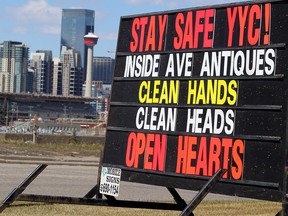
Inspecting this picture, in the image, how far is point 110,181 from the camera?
8805 mm

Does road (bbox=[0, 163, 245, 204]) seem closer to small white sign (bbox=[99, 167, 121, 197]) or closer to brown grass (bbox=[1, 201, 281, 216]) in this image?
brown grass (bbox=[1, 201, 281, 216])

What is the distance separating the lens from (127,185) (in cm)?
2384

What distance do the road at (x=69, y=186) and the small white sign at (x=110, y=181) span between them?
28.6 feet

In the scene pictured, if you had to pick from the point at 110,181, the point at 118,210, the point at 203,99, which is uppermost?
the point at 203,99

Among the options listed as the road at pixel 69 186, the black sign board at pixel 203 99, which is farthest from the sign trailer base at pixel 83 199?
the road at pixel 69 186

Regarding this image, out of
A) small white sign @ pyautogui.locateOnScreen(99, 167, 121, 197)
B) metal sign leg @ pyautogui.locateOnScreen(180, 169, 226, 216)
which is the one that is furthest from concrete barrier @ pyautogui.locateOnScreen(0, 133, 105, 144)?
metal sign leg @ pyautogui.locateOnScreen(180, 169, 226, 216)

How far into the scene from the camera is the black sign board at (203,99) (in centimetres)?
728

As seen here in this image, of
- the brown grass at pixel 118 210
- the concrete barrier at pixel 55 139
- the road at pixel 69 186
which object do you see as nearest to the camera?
→ the brown grass at pixel 118 210

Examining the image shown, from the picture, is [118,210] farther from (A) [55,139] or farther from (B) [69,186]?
(A) [55,139]

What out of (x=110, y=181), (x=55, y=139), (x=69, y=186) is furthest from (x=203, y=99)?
(x=55, y=139)

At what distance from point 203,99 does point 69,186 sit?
48.1ft

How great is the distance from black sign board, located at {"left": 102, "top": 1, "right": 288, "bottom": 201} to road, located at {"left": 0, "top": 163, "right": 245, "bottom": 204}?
30.0ft

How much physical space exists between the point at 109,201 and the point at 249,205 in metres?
9.67

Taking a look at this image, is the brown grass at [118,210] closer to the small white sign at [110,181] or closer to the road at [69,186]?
the road at [69,186]
